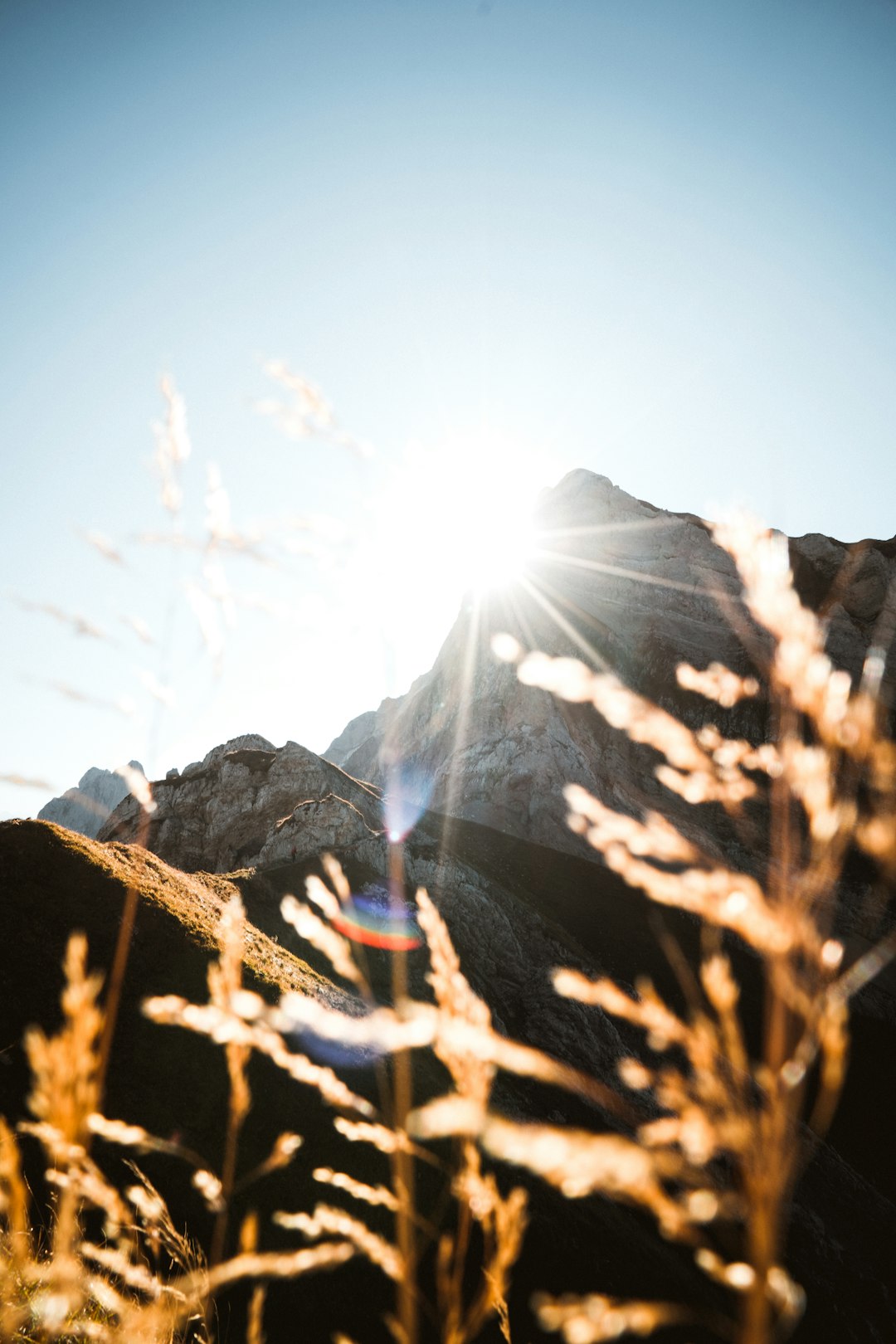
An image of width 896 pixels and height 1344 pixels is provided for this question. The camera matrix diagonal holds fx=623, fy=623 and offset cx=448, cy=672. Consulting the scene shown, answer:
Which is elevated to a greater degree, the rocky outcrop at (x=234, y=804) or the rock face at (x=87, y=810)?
the rocky outcrop at (x=234, y=804)

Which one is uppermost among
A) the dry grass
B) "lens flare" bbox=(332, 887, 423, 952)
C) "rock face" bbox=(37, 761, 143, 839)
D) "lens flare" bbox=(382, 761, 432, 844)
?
the dry grass

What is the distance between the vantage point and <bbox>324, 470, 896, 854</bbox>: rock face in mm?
53375

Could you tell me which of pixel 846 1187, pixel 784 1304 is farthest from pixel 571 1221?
pixel 846 1187

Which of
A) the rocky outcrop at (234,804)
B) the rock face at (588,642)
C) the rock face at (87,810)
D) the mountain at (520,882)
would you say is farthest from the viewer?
the rock face at (87,810)

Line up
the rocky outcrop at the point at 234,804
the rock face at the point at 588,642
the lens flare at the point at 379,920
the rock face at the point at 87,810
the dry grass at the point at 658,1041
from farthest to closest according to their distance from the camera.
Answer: the rock face at the point at 87,810 < the rock face at the point at 588,642 < the rocky outcrop at the point at 234,804 < the lens flare at the point at 379,920 < the dry grass at the point at 658,1041

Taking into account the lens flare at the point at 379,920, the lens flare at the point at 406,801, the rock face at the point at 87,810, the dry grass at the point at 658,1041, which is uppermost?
the dry grass at the point at 658,1041

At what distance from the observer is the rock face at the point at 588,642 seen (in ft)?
175

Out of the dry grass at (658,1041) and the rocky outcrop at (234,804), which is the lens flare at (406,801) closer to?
the rocky outcrop at (234,804)

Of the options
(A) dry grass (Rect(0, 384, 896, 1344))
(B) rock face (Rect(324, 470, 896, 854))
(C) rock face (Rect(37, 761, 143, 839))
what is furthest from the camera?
(C) rock face (Rect(37, 761, 143, 839))

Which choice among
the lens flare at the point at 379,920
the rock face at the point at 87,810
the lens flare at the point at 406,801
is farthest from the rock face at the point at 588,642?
the rock face at the point at 87,810

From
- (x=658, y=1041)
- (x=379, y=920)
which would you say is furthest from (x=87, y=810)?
(x=658, y=1041)

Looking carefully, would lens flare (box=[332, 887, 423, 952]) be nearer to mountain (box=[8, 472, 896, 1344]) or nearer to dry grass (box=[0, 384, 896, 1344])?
mountain (box=[8, 472, 896, 1344])

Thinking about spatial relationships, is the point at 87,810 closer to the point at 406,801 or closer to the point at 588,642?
the point at 406,801

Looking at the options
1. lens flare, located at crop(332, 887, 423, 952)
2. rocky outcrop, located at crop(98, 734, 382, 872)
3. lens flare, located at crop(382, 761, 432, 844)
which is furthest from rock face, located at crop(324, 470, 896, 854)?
lens flare, located at crop(332, 887, 423, 952)
